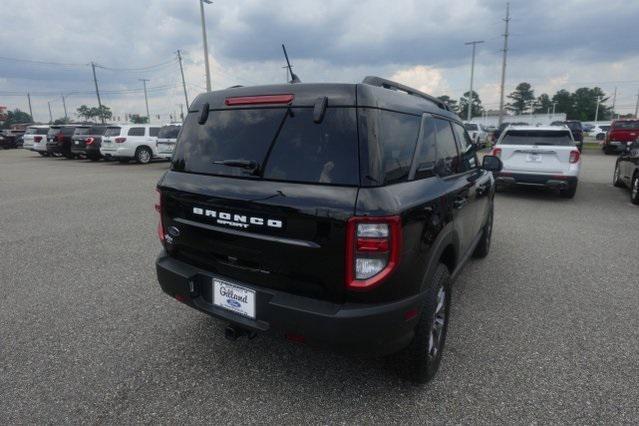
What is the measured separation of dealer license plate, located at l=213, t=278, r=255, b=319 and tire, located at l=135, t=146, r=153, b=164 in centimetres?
1758

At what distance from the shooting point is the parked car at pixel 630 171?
841 centimetres

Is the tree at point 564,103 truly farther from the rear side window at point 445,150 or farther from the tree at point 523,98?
the rear side window at point 445,150

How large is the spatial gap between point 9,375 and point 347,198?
2561 millimetres

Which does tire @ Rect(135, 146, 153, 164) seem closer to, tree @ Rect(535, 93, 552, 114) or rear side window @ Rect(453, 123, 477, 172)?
rear side window @ Rect(453, 123, 477, 172)

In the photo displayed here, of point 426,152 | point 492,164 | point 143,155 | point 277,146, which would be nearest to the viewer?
point 277,146

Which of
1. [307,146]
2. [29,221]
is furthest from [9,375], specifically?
[29,221]

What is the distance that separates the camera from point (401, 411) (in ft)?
7.69

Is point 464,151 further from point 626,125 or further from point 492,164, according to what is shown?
point 626,125

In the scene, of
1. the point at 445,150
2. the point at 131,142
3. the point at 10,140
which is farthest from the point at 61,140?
the point at 445,150

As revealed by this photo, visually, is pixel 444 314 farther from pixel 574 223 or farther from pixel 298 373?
pixel 574 223

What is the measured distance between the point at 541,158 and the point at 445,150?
22.2ft

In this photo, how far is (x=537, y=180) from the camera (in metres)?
8.65

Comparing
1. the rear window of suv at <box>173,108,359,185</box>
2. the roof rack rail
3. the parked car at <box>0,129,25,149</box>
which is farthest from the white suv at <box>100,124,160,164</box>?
the parked car at <box>0,129,25,149</box>

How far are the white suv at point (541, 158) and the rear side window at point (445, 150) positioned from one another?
6.26 m
